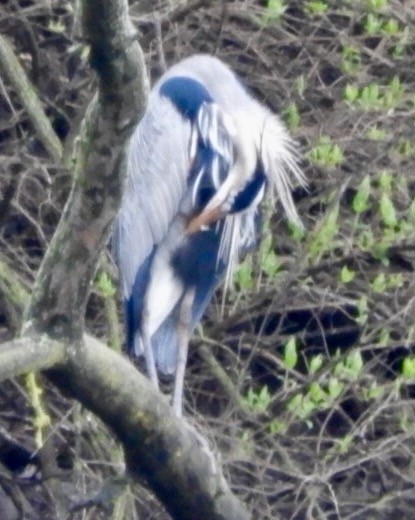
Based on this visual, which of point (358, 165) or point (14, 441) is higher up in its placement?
point (358, 165)

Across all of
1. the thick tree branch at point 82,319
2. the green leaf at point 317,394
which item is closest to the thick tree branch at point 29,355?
the thick tree branch at point 82,319

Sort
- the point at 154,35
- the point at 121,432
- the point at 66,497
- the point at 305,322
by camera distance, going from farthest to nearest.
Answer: the point at 305,322 < the point at 154,35 < the point at 66,497 < the point at 121,432

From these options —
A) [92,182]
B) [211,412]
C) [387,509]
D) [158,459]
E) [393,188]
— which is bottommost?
[387,509]

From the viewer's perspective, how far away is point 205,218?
3646 millimetres

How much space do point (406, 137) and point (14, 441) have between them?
1.38 m

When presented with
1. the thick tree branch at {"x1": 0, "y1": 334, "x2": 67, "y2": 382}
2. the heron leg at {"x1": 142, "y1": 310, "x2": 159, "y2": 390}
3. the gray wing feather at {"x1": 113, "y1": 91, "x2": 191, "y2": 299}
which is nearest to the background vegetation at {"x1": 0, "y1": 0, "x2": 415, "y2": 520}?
the gray wing feather at {"x1": 113, "y1": 91, "x2": 191, "y2": 299}

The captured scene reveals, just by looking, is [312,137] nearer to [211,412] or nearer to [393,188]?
[393,188]

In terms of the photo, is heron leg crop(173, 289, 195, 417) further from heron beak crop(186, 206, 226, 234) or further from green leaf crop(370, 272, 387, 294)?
green leaf crop(370, 272, 387, 294)

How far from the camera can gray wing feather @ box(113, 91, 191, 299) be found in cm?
384

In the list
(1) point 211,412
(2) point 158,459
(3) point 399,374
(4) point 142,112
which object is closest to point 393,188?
(3) point 399,374

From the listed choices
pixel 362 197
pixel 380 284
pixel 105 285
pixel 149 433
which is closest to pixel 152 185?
pixel 105 285

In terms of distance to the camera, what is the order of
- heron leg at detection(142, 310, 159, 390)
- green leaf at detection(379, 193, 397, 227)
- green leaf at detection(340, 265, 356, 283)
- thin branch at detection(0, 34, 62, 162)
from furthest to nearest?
thin branch at detection(0, 34, 62, 162)
green leaf at detection(340, 265, 356, 283)
green leaf at detection(379, 193, 397, 227)
heron leg at detection(142, 310, 159, 390)

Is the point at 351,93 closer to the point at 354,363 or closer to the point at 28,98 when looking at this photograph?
the point at 354,363

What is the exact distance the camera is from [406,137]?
416cm
